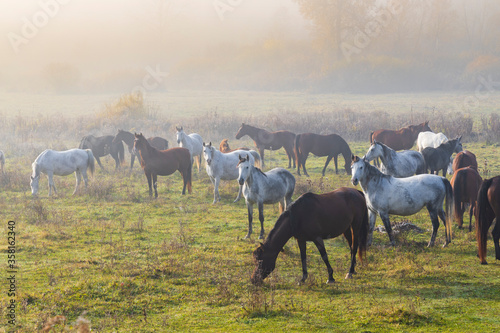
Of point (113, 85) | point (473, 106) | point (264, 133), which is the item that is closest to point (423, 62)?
point (473, 106)

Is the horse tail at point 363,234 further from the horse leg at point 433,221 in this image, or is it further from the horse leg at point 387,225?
the horse leg at point 433,221

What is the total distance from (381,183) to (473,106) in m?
36.7

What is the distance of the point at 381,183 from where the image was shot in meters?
10.5

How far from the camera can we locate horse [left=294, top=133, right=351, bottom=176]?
2038 cm

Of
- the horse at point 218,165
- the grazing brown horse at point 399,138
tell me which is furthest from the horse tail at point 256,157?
the grazing brown horse at point 399,138

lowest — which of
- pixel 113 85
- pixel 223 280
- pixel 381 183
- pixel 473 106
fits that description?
pixel 223 280

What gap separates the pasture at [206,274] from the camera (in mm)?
6938

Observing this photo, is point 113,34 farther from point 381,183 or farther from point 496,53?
point 381,183

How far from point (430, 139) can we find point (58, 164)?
549 inches

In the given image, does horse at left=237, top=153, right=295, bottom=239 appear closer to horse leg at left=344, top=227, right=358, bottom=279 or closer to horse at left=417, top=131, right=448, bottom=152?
horse leg at left=344, top=227, right=358, bottom=279

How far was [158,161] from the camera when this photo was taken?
55.6ft

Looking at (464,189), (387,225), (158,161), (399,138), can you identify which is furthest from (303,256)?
(399,138)

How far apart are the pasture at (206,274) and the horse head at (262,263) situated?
184mm

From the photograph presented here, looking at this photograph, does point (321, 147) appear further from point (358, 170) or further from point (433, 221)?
point (358, 170)
